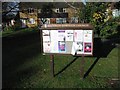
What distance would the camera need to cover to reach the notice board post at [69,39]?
822cm

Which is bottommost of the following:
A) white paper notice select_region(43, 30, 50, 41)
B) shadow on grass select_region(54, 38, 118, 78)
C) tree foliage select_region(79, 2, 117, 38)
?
shadow on grass select_region(54, 38, 118, 78)

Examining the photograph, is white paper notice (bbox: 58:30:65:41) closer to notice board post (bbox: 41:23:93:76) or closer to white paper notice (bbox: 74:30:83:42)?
notice board post (bbox: 41:23:93:76)

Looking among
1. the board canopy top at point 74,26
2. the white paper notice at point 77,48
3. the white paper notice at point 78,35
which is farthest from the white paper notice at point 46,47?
the white paper notice at point 78,35

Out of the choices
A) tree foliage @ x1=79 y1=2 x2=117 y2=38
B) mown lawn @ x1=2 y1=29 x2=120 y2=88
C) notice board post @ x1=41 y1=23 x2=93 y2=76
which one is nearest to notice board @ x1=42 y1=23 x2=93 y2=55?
notice board post @ x1=41 y1=23 x2=93 y2=76

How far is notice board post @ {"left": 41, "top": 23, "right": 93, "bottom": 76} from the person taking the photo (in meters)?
8.22

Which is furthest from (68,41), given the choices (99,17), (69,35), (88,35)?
(99,17)

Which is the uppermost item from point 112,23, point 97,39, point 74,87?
point 112,23

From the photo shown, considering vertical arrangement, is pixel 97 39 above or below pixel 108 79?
above

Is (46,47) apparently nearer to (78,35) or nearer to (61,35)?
(61,35)

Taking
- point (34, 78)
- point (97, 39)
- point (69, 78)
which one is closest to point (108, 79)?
point (69, 78)

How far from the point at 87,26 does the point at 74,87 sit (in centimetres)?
203

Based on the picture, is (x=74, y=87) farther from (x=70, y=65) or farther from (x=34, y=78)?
(x=70, y=65)

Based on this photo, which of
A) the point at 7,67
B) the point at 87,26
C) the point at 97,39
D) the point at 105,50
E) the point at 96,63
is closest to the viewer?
the point at 87,26

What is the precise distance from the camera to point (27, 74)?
28.3 ft
